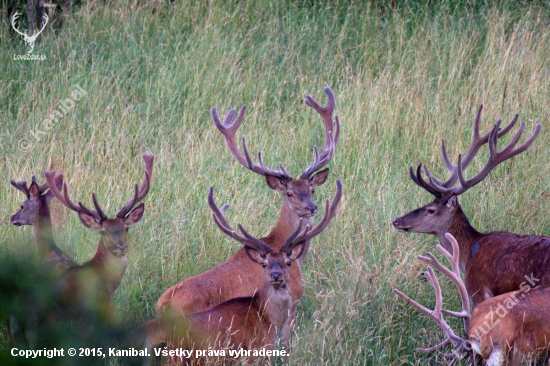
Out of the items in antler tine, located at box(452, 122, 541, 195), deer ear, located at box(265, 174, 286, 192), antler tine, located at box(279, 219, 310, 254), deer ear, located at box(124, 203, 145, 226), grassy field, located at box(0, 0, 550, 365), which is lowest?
grassy field, located at box(0, 0, 550, 365)

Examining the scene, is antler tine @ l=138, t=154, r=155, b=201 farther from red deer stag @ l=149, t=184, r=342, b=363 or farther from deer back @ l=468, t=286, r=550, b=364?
deer back @ l=468, t=286, r=550, b=364

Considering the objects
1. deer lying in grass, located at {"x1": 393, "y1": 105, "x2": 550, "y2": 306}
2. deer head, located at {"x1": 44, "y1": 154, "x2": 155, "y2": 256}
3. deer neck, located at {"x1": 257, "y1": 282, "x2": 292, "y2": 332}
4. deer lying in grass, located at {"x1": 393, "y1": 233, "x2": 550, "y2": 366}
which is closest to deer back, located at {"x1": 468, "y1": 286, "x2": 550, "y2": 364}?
deer lying in grass, located at {"x1": 393, "y1": 233, "x2": 550, "y2": 366}

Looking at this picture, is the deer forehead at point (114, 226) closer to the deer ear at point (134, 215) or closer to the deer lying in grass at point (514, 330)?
the deer ear at point (134, 215)

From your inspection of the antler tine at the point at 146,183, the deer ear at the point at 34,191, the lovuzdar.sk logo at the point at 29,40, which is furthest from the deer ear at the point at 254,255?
the lovuzdar.sk logo at the point at 29,40

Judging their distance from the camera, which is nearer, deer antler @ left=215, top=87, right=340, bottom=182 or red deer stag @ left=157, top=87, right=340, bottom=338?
red deer stag @ left=157, top=87, right=340, bottom=338

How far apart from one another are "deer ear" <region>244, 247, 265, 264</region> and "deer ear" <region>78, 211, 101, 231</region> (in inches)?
39.2

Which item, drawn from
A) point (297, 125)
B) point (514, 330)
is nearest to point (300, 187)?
point (514, 330)

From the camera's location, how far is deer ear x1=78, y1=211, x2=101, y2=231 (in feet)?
16.9

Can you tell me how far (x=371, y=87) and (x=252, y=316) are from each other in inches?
176

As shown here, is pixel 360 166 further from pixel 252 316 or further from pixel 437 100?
pixel 252 316

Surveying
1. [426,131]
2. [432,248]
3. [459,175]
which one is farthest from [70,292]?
[426,131]

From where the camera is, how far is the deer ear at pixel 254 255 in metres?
4.86

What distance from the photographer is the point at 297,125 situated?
8.22 meters

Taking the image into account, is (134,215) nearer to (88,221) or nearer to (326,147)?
(88,221)
